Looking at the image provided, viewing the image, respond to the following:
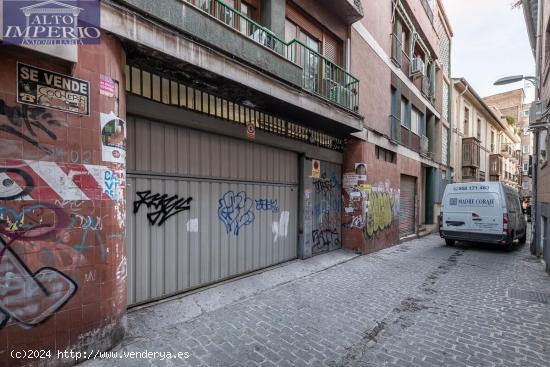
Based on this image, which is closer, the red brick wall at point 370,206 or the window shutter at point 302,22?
the window shutter at point 302,22

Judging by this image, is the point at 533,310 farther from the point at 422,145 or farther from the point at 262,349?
the point at 422,145

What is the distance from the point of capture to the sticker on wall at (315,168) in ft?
25.0

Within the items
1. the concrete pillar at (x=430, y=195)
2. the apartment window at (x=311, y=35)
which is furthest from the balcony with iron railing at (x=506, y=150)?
the apartment window at (x=311, y=35)

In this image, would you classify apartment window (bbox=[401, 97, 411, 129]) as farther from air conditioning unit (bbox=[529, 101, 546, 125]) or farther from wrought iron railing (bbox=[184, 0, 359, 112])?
wrought iron railing (bbox=[184, 0, 359, 112])

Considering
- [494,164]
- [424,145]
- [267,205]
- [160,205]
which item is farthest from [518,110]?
[160,205]

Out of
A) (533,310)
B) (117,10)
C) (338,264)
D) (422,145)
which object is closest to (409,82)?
(422,145)

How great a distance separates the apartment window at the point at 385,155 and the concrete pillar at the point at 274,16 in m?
5.19

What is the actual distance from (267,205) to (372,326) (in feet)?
10.2

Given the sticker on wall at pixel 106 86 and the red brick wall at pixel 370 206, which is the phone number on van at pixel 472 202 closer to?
the red brick wall at pixel 370 206

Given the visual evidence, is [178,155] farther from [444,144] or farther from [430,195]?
[444,144]

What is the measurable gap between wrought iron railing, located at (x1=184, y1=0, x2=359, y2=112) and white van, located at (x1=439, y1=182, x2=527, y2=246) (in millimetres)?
4968

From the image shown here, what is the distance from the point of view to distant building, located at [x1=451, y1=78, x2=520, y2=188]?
1906cm

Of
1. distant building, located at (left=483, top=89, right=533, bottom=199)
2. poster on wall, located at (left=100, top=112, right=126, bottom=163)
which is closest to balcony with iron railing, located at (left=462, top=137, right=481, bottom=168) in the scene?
distant building, located at (left=483, top=89, right=533, bottom=199)

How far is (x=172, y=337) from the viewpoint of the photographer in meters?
3.65
